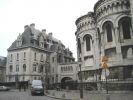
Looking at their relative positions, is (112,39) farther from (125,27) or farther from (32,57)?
(32,57)

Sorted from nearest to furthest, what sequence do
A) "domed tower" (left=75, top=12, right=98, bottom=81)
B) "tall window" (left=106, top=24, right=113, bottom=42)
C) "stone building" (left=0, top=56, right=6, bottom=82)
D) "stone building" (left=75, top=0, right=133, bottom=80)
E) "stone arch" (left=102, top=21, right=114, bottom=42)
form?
1. "stone building" (left=75, top=0, right=133, bottom=80)
2. "stone arch" (left=102, top=21, right=114, bottom=42)
3. "tall window" (left=106, top=24, right=113, bottom=42)
4. "domed tower" (left=75, top=12, right=98, bottom=81)
5. "stone building" (left=0, top=56, right=6, bottom=82)

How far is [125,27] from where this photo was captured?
33438 mm

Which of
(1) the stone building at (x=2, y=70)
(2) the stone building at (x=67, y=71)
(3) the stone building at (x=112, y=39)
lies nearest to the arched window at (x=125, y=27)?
(3) the stone building at (x=112, y=39)

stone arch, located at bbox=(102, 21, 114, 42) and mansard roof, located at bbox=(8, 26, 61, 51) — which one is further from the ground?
mansard roof, located at bbox=(8, 26, 61, 51)

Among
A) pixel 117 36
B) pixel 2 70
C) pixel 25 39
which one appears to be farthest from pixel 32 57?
pixel 117 36

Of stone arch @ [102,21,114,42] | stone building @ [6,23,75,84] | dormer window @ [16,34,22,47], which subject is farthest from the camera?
dormer window @ [16,34,22,47]

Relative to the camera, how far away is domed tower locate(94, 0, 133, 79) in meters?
31.8

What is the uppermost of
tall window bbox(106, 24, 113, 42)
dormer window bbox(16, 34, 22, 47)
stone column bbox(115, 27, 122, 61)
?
dormer window bbox(16, 34, 22, 47)

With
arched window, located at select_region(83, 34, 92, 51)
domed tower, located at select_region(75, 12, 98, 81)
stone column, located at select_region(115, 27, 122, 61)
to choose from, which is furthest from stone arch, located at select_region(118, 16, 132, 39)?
arched window, located at select_region(83, 34, 92, 51)

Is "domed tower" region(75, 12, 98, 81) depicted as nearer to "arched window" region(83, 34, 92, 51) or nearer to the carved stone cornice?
"arched window" region(83, 34, 92, 51)

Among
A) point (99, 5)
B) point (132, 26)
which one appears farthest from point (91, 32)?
point (132, 26)

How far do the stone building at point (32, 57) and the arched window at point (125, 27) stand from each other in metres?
30.7

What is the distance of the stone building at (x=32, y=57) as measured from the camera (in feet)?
201

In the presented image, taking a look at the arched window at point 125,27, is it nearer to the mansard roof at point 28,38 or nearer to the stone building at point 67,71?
the stone building at point 67,71
